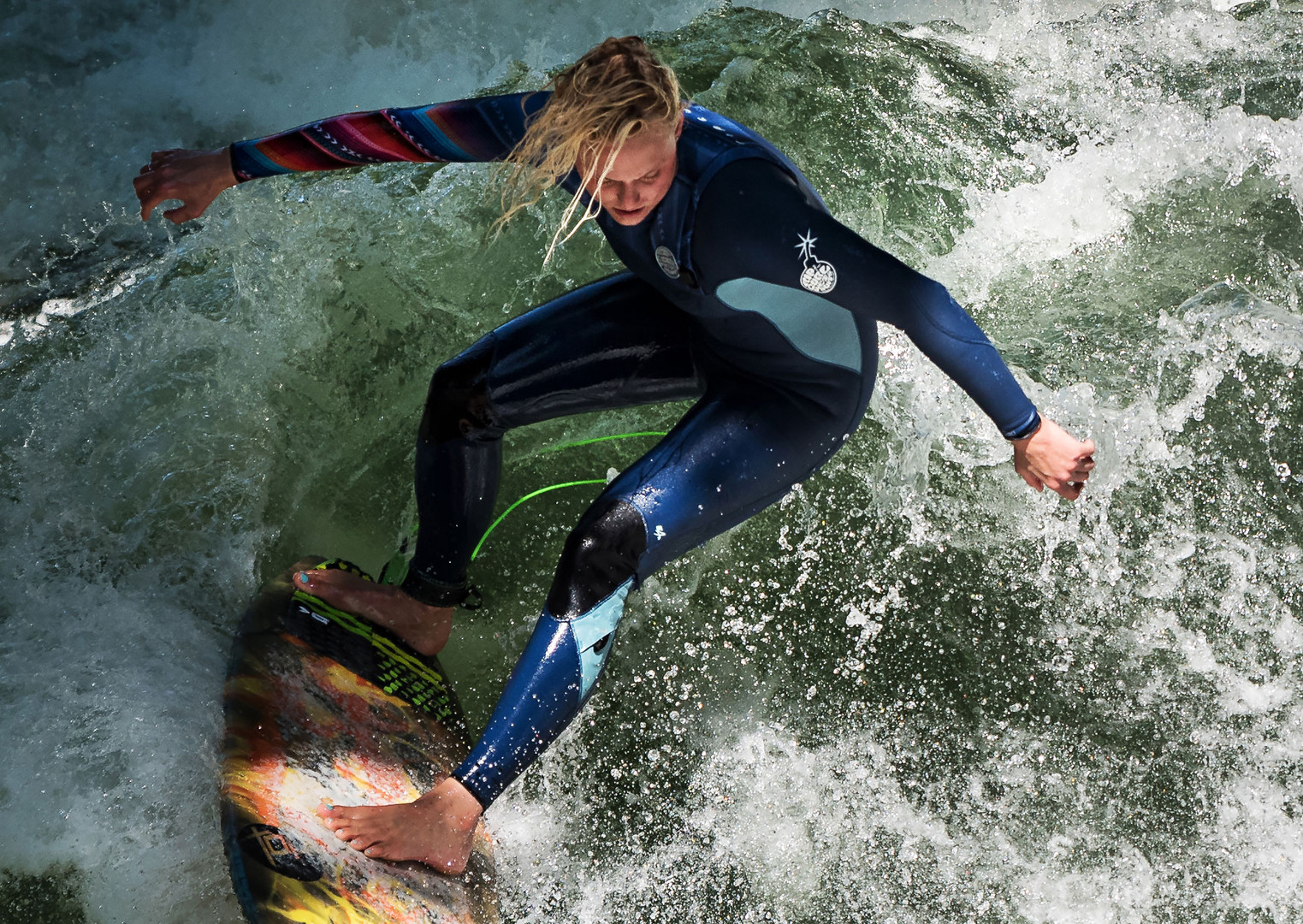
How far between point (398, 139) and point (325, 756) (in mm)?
1252

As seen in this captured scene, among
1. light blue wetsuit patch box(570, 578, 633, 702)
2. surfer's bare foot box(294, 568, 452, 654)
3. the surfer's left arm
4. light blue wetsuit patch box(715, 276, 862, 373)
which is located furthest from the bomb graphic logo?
surfer's bare foot box(294, 568, 452, 654)

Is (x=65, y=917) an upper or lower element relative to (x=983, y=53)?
lower

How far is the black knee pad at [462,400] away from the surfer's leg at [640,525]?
0.37m

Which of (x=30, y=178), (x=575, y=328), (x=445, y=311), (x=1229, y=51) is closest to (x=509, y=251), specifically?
(x=445, y=311)

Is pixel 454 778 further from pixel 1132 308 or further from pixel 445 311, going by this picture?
pixel 1132 308

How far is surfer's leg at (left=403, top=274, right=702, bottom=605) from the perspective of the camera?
2365 mm

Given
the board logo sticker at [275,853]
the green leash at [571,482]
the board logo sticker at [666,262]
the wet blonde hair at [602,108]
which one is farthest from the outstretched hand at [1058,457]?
the board logo sticker at [275,853]

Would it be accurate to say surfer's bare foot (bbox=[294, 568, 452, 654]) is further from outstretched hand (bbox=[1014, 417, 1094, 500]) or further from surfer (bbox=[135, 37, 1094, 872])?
outstretched hand (bbox=[1014, 417, 1094, 500])

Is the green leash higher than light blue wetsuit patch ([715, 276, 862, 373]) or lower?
lower

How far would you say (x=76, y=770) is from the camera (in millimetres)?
2633

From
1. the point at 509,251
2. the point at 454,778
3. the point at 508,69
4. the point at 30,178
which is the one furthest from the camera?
the point at 508,69

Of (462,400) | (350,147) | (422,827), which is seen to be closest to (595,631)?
(422,827)

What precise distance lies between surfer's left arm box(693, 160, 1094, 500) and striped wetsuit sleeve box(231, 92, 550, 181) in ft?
1.48

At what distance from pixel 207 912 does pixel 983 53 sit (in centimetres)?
378
